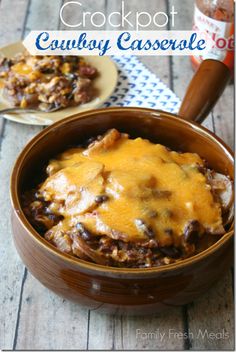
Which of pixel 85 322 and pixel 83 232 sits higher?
pixel 83 232

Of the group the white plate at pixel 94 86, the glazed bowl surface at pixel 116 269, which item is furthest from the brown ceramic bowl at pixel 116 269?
the white plate at pixel 94 86

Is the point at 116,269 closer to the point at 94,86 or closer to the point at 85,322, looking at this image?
the point at 85,322

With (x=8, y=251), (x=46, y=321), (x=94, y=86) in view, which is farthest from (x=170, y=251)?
(x=94, y=86)

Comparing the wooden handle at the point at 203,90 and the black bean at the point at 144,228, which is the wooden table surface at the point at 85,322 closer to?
the black bean at the point at 144,228

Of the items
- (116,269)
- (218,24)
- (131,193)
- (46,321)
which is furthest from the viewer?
(218,24)

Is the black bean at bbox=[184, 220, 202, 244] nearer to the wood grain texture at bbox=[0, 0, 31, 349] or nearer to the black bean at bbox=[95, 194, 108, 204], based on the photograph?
the black bean at bbox=[95, 194, 108, 204]

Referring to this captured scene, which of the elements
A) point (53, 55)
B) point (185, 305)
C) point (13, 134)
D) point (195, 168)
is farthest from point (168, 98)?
point (185, 305)
